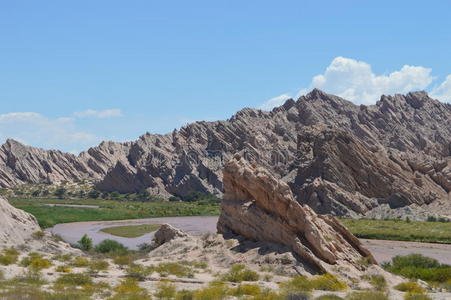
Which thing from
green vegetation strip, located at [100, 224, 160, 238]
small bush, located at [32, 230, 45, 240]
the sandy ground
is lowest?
the sandy ground

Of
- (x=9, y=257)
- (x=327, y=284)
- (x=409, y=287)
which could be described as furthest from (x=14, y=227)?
(x=409, y=287)

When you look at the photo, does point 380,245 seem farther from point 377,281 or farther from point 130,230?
point 377,281

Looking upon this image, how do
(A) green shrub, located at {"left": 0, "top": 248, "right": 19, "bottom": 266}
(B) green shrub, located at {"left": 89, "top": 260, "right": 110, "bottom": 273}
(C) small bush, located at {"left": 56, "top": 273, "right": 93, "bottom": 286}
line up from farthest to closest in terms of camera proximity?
(A) green shrub, located at {"left": 0, "top": 248, "right": 19, "bottom": 266}
(B) green shrub, located at {"left": 89, "top": 260, "right": 110, "bottom": 273}
(C) small bush, located at {"left": 56, "top": 273, "right": 93, "bottom": 286}

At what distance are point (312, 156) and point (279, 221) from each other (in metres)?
72.5

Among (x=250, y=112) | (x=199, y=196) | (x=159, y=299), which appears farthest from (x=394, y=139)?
(x=159, y=299)

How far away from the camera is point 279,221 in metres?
26.7

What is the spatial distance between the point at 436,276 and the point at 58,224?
56.0 meters

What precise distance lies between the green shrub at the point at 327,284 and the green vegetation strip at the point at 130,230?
40.0 m

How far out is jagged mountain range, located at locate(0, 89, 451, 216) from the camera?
84250 mm

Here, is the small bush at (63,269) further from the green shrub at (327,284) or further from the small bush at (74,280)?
the green shrub at (327,284)

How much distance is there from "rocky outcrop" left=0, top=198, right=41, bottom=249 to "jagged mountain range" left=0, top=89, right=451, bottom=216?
55.6 metres

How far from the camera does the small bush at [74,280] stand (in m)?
20.4

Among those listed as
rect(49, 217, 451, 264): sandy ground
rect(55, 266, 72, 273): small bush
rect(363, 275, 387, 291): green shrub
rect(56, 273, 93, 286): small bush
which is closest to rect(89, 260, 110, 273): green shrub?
rect(55, 266, 72, 273): small bush

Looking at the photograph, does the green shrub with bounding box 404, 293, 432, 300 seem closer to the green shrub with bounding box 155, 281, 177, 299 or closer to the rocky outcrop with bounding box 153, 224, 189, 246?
the green shrub with bounding box 155, 281, 177, 299
